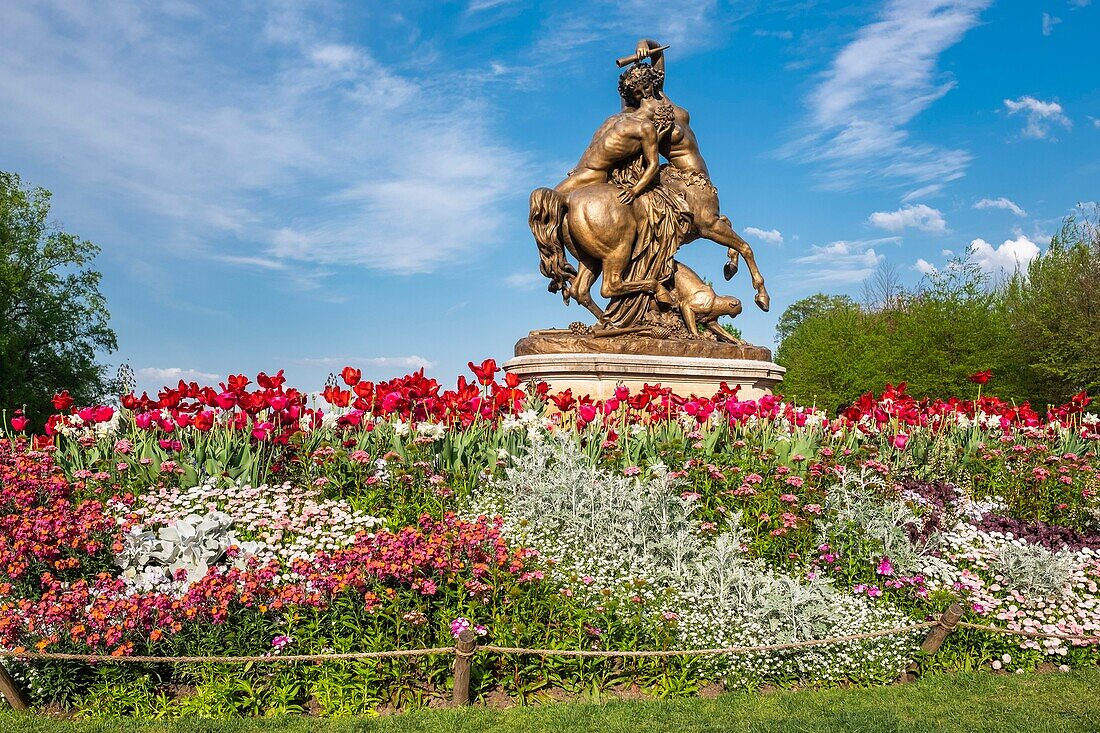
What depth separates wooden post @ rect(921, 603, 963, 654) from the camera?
474 cm

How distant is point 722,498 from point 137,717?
13.1 ft

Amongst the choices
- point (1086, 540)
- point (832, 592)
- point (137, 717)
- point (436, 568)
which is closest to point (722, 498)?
point (832, 592)

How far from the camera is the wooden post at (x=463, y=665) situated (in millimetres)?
4074

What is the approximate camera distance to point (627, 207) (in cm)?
1229

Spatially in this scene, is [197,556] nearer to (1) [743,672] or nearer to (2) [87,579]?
(2) [87,579]

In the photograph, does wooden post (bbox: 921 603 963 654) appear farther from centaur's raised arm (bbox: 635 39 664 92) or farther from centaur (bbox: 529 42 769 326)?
centaur's raised arm (bbox: 635 39 664 92)

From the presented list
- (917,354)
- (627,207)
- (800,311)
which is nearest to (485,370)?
(627,207)

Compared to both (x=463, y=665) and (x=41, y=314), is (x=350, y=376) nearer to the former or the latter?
(x=463, y=665)

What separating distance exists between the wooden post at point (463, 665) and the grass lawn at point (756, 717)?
0.29 feet

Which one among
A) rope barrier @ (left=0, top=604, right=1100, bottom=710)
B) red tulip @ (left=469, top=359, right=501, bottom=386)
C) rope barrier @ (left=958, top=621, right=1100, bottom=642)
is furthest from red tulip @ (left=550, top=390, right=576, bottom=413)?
rope barrier @ (left=958, top=621, right=1100, bottom=642)

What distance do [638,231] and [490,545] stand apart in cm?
829

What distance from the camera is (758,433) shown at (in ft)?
25.1

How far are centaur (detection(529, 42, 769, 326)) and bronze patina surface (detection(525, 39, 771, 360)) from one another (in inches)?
0.6

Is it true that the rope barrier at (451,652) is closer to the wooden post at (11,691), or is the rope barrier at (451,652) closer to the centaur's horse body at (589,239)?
the wooden post at (11,691)
